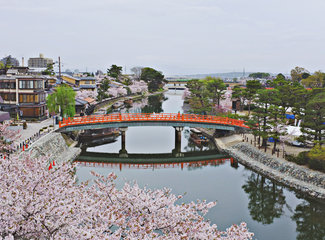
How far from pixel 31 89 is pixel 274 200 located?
32.0 m

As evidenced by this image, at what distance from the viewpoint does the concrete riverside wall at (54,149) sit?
25894 millimetres

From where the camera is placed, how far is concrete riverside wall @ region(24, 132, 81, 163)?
2589cm

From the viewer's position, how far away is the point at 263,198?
23.6 metres

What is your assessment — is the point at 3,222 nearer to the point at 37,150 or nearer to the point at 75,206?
the point at 75,206

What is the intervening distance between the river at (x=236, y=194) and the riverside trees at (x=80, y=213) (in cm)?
888

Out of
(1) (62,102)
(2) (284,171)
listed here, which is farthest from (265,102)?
(1) (62,102)

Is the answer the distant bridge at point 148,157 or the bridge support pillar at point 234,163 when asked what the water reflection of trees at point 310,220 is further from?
the distant bridge at point 148,157

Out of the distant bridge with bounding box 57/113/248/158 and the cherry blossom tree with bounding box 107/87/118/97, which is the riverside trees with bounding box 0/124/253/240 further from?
the cherry blossom tree with bounding box 107/87/118/97

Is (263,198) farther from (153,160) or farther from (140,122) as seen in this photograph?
(140,122)

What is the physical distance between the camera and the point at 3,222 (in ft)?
25.4

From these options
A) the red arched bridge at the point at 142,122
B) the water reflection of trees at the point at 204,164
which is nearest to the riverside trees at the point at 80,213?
the water reflection of trees at the point at 204,164

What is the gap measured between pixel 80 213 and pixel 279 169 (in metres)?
22.0

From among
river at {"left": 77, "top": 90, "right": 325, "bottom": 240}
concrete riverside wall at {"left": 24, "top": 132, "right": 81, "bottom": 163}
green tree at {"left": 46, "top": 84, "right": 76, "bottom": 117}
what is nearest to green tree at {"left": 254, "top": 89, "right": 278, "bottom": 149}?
river at {"left": 77, "top": 90, "right": 325, "bottom": 240}

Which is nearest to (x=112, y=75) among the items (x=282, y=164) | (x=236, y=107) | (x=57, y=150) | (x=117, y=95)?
(x=117, y=95)
